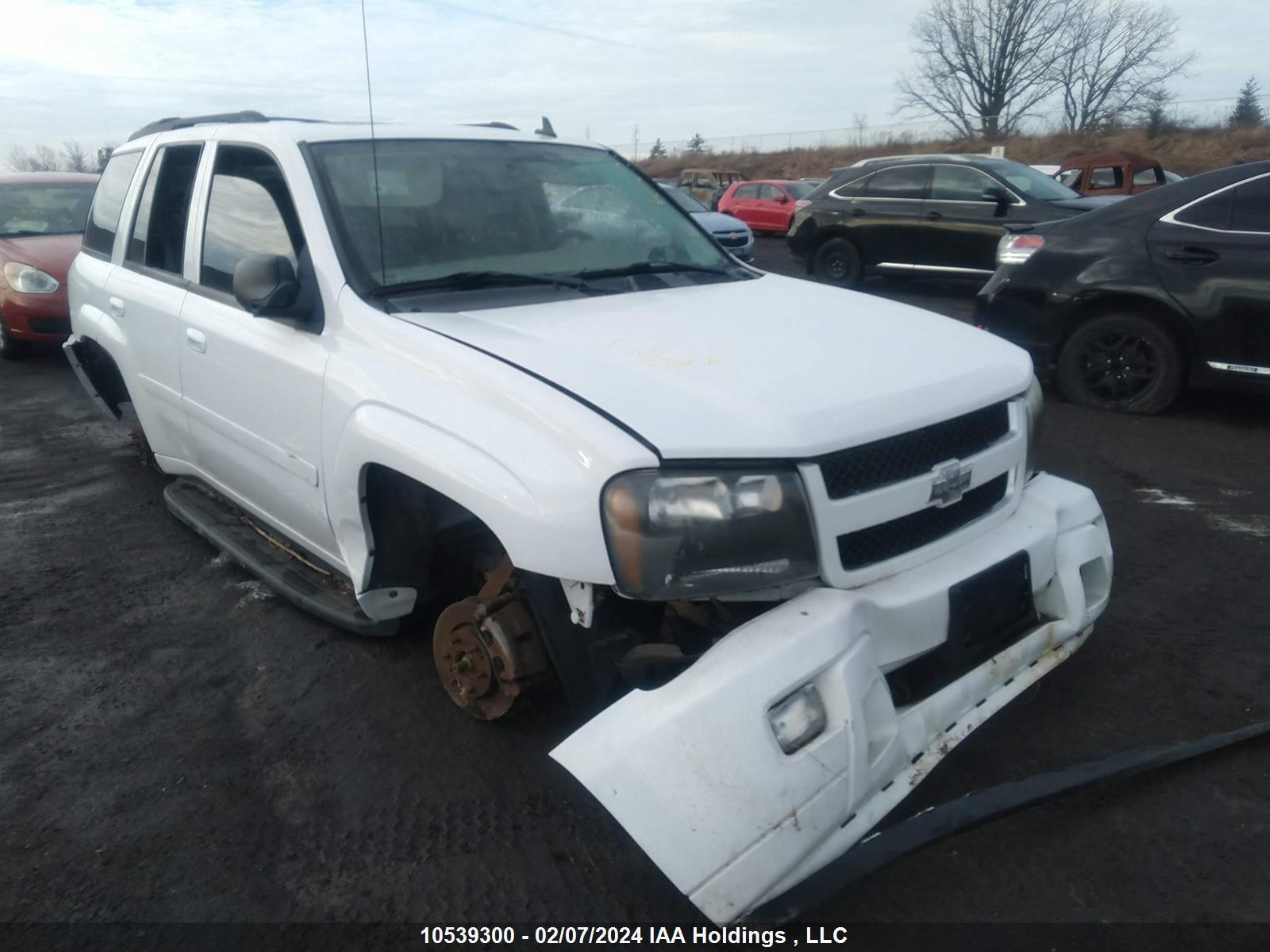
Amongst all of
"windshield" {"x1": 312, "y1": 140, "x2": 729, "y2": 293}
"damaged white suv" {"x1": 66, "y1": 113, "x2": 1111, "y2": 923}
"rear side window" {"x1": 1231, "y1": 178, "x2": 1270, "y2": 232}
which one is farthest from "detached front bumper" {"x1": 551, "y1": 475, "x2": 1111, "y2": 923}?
"rear side window" {"x1": 1231, "y1": 178, "x2": 1270, "y2": 232}

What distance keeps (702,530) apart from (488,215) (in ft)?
5.53

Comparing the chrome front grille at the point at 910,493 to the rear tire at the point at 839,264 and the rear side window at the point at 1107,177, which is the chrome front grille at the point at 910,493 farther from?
the rear side window at the point at 1107,177

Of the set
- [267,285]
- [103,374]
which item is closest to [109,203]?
[103,374]

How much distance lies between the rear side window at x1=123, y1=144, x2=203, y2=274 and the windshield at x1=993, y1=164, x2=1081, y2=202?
9.34 meters

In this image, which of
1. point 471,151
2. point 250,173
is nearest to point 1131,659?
point 471,151

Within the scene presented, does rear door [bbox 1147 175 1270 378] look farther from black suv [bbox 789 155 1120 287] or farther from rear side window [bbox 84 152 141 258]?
rear side window [bbox 84 152 141 258]

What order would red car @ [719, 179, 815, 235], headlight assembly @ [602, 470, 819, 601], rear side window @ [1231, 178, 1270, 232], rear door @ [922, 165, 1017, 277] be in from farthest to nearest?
red car @ [719, 179, 815, 235] < rear door @ [922, 165, 1017, 277] < rear side window @ [1231, 178, 1270, 232] < headlight assembly @ [602, 470, 819, 601]

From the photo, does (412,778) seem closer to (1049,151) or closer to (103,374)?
(103,374)

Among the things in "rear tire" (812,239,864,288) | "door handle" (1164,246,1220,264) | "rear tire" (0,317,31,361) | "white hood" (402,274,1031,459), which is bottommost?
"rear tire" (0,317,31,361)

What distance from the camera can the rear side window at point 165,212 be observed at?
12.7ft

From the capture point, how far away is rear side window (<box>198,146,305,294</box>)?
10.4 ft

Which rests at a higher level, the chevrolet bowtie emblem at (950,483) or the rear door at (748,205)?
the chevrolet bowtie emblem at (950,483)

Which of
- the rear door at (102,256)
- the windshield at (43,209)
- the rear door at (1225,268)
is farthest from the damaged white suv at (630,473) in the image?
the windshield at (43,209)

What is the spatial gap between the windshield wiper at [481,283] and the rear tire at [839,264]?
31.1 ft
